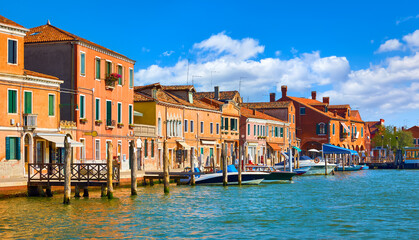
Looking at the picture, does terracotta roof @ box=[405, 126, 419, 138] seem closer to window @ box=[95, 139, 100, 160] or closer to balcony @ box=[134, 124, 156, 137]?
balcony @ box=[134, 124, 156, 137]

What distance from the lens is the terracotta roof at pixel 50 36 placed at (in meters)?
37.3

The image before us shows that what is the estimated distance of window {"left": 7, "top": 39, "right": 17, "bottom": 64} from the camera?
104 feet

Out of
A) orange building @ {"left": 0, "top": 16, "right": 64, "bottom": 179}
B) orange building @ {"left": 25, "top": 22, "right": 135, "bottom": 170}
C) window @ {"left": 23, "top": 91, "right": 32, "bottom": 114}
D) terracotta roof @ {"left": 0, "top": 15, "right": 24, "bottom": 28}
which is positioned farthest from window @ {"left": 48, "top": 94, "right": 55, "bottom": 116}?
terracotta roof @ {"left": 0, "top": 15, "right": 24, "bottom": 28}

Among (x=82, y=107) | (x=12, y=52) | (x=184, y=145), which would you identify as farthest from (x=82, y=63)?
(x=184, y=145)

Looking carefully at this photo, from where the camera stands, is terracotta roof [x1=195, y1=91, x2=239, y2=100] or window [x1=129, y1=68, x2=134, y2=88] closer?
window [x1=129, y1=68, x2=134, y2=88]

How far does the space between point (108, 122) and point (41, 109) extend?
7532mm

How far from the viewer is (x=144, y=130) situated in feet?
149

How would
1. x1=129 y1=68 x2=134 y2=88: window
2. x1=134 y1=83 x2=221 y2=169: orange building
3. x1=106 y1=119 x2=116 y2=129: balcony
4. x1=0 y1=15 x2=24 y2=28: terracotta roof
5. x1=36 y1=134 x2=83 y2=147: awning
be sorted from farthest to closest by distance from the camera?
x1=134 y1=83 x2=221 y2=169: orange building
x1=129 y1=68 x2=134 y2=88: window
x1=106 y1=119 x2=116 y2=129: balcony
x1=36 y1=134 x2=83 y2=147: awning
x1=0 y1=15 x2=24 y2=28: terracotta roof

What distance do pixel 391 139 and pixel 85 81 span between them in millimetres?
77536

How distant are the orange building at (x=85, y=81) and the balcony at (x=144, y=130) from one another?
222 cm

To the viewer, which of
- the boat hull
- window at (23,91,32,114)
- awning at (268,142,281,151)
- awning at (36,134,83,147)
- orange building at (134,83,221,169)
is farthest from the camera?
awning at (268,142,281,151)

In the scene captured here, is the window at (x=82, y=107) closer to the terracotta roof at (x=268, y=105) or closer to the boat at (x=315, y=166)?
the boat at (x=315, y=166)

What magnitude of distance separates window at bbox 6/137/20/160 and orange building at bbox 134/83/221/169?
1387cm

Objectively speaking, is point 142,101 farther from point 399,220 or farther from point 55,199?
point 399,220
